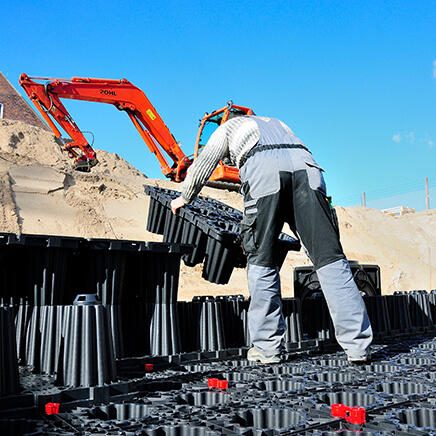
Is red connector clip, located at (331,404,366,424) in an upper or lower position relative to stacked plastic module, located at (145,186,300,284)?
lower

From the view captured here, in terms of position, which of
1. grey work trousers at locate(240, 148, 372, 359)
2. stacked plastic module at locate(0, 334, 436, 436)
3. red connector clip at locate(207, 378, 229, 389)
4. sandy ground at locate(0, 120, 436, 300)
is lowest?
stacked plastic module at locate(0, 334, 436, 436)

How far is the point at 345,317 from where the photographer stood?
2879 mm

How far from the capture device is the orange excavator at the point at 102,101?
43.2ft

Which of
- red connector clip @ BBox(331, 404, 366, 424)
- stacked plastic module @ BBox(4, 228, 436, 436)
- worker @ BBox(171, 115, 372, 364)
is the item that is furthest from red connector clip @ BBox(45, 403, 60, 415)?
worker @ BBox(171, 115, 372, 364)

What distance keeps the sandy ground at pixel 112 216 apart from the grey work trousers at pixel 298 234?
39.6 ft

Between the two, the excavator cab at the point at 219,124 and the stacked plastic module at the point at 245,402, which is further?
the excavator cab at the point at 219,124

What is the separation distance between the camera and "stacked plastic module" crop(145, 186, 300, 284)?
402 centimetres

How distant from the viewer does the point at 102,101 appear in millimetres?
13430

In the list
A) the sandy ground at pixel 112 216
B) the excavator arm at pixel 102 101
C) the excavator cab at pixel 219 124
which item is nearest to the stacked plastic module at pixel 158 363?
the excavator cab at pixel 219 124

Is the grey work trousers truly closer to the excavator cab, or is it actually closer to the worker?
the worker

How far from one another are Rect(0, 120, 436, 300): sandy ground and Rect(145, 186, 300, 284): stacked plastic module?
34.0ft

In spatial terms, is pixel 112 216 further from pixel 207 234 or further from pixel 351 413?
pixel 351 413

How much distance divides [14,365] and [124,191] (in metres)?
19.5

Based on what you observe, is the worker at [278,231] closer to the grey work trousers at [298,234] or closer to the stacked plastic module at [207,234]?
the grey work trousers at [298,234]
